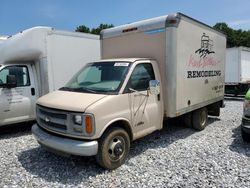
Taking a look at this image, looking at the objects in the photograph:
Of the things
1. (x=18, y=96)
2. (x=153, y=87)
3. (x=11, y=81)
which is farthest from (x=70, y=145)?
(x=18, y=96)

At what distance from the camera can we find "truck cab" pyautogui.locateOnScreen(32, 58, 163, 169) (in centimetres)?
423

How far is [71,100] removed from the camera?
4.52 m

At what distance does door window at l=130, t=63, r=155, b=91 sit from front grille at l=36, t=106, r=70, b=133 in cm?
148

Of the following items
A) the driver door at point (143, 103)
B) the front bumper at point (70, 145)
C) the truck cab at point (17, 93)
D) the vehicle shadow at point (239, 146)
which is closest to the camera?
the front bumper at point (70, 145)

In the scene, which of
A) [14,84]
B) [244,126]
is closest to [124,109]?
[244,126]

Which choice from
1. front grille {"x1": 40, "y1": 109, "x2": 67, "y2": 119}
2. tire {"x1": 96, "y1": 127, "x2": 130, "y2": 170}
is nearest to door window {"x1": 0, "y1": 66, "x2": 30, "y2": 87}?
front grille {"x1": 40, "y1": 109, "x2": 67, "y2": 119}

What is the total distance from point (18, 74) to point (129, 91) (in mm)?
3929

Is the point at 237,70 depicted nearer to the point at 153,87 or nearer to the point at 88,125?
the point at 153,87

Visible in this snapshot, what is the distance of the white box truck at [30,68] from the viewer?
22.3 ft

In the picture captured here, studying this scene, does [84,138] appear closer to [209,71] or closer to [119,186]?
[119,186]

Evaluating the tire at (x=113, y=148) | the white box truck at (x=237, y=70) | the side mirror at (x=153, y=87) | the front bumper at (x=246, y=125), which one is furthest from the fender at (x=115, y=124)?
the white box truck at (x=237, y=70)

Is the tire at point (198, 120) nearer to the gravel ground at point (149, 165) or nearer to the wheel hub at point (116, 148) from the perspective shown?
the gravel ground at point (149, 165)

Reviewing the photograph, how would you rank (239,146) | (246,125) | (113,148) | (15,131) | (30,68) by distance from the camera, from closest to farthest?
(113,148), (246,125), (239,146), (30,68), (15,131)

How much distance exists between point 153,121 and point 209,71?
3162 millimetres
